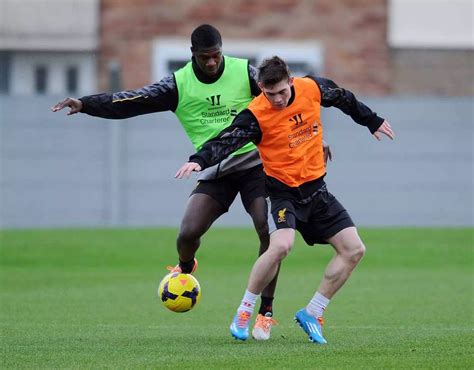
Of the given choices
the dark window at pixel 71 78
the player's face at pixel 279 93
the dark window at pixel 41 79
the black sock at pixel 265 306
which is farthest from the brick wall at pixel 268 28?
the player's face at pixel 279 93

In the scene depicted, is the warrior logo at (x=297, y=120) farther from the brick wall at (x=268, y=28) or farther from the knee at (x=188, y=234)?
the brick wall at (x=268, y=28)

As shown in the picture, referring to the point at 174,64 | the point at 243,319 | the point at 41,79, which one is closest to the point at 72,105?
the point at 243,319

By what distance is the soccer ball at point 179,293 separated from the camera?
1042cm

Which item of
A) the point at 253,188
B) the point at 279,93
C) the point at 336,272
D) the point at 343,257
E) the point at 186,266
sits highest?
the point at 279,93

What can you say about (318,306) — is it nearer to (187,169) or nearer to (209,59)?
(187,169)

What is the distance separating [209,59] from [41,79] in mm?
20250

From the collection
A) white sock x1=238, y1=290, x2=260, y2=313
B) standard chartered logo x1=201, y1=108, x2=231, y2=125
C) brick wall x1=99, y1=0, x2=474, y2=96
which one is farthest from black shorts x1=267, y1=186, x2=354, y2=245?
brick wall x1=99, y1=0, x2=474, y2=96

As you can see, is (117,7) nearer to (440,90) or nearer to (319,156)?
(440,90)

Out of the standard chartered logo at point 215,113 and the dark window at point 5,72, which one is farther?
the dark window at point 5,72

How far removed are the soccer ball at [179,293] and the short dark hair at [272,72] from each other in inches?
77.7

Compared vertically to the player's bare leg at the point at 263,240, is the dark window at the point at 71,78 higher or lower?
higher

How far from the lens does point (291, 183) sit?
9.74 m

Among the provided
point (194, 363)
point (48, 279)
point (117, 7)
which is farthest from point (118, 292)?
point (117, 7)

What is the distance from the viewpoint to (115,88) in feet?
79.3
